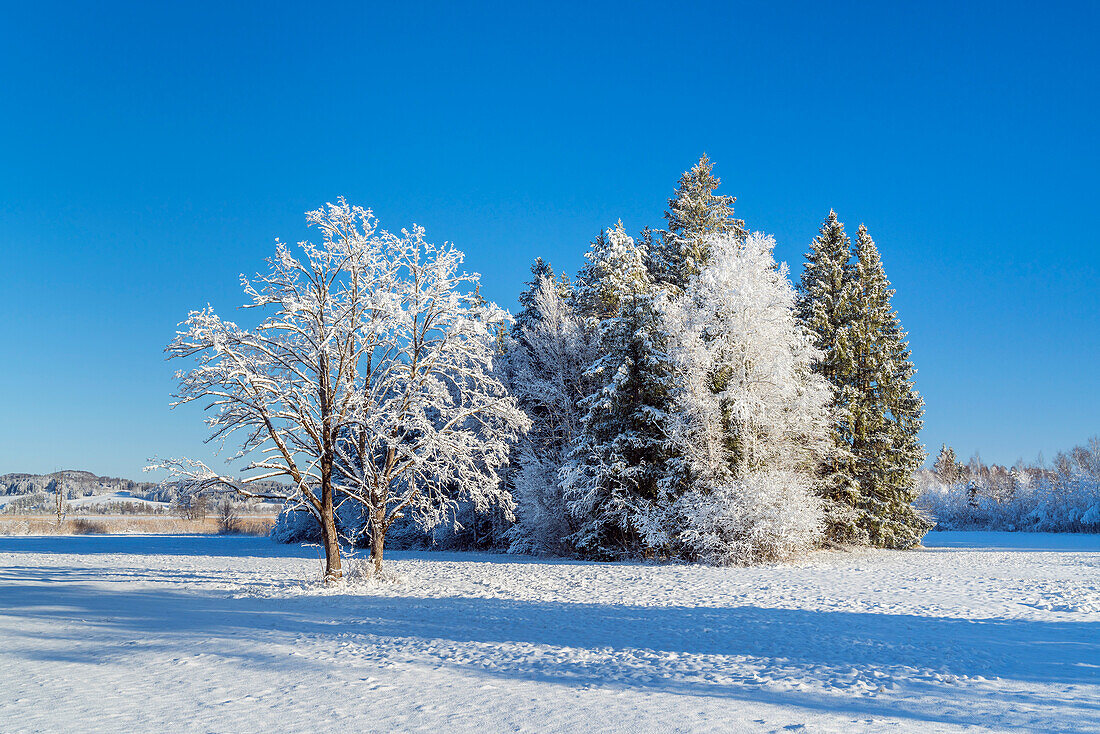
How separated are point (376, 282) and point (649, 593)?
38.4 ft

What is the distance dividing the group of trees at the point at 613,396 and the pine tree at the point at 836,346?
13 centimetres

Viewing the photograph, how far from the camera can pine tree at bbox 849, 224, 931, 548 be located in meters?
34.1

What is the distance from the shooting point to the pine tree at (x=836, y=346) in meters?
32.4

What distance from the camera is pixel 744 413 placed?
26047 mm

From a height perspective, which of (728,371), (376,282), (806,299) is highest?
(806,299)

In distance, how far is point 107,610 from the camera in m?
16.8

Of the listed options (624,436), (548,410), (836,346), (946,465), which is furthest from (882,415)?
(946,465)

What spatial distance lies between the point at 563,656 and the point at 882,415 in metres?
29.7

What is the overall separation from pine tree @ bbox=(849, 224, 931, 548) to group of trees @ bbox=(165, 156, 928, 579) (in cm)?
11

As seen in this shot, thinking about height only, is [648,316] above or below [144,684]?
above

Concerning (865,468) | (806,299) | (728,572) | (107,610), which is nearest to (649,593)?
(728,572)

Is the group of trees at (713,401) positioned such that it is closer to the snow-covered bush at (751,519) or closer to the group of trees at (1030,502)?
the snow-covered bush at (751,519)

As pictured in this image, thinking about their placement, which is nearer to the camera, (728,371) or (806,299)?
(728,371)

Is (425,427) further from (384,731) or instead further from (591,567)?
(384,731)
